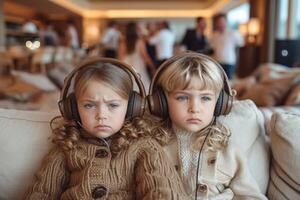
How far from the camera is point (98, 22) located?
55.3 ft

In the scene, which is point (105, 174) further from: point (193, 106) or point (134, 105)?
point (193, 106)

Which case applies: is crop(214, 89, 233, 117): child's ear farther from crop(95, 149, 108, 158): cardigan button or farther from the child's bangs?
crop(95, 149, 108, 158): cardigan button

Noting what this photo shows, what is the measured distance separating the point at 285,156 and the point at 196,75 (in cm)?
44

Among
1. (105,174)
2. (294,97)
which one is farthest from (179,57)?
(294,97)

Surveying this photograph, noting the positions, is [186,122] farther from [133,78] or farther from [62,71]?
[62,71]

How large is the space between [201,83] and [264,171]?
1.47 feet

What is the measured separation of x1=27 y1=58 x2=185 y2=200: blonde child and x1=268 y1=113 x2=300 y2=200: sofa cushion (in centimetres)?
40

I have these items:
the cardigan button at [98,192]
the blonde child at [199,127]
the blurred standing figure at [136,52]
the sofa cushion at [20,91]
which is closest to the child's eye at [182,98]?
the blonde child at [199,127]

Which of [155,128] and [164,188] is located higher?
[155,128]

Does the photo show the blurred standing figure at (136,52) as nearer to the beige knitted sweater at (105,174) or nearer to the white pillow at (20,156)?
the white pillow at (20,156)

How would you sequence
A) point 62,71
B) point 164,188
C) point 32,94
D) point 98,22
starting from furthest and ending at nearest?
point 98,22, point 62,71, point 32,94, point 164,188

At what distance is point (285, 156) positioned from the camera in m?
1.26

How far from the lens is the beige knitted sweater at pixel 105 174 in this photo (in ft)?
3.57

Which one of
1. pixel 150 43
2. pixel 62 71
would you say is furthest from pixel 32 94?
pixel 150 43
